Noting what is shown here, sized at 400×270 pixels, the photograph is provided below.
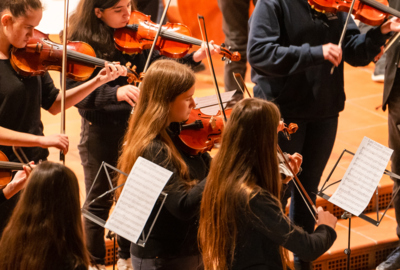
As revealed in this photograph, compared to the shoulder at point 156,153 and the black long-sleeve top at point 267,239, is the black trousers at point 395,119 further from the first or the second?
the shoulder at point 156,153

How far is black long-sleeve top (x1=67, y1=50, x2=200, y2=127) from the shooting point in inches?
102

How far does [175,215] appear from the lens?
198 centimetres

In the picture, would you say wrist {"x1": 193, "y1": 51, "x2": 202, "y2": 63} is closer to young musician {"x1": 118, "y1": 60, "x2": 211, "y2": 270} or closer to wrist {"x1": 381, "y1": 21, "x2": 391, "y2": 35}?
young musician {"x1": 118, "y1": 60, "x2": 211, "y2": 270}

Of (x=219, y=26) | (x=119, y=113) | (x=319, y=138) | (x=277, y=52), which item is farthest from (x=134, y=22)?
(x=219, y=26)

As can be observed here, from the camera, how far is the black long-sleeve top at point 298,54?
268cm

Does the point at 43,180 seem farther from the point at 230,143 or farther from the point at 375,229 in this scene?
the point at 375,229

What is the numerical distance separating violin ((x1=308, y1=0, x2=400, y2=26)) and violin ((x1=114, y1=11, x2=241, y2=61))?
0.44 meters

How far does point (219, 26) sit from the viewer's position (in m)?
5.62

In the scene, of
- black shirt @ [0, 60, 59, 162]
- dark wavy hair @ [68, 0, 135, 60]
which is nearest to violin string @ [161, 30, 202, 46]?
dark wavy hair @ [68, 0, 135, 60]

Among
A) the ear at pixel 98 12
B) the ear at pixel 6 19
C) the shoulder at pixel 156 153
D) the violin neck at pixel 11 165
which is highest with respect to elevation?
the ear at pixel 6 19

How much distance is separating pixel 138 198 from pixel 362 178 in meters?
0.86

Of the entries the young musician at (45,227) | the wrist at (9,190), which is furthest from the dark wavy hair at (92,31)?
the young musician at (45,227)

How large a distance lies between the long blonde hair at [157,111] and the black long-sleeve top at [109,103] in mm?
514

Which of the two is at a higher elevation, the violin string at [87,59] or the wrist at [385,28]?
the wrist at [385,28]
